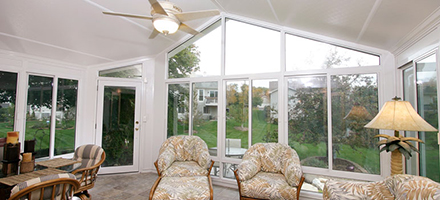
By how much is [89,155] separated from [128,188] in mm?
1078

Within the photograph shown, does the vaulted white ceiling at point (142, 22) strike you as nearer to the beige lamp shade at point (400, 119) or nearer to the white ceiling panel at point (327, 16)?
the white ceiling panel at point (327, 16)

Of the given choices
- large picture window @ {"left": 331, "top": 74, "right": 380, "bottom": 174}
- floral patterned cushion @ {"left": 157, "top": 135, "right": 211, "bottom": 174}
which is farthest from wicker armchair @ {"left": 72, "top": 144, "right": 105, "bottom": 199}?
large picture window @ {"left": 331, "top": 74, "right": 380, "bottom": 174}

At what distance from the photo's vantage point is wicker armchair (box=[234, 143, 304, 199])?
8.09 feet

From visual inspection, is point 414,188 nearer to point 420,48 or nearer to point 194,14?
point 420,48

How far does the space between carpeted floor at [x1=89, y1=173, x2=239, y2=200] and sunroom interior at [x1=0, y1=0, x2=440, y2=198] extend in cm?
27

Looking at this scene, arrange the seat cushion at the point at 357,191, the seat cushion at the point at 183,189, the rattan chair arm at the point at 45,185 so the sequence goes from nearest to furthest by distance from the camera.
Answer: the rattan chair arm at the point at 45,185, the seat cushion at the point at 357,191, the seat cushion at the point at 183,189

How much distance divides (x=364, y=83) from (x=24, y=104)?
5438 millimetres

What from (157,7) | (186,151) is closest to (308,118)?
(186,151)

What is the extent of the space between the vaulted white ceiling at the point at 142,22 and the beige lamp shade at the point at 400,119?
0.81 m

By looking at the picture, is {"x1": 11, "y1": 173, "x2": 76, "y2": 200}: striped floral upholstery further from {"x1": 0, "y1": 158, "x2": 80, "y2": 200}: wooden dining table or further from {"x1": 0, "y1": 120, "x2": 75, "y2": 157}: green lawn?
{"x1": 0, "y1": 120, "x2": 75, "y2": 157}: green lawn

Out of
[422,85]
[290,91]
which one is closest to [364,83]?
[422,85]

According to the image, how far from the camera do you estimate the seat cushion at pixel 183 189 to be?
2320 mm

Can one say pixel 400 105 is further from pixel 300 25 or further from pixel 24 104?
pixel 24 104

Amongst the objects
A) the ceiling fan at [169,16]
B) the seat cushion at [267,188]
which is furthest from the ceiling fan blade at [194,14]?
the seat cushion at [267,188]
